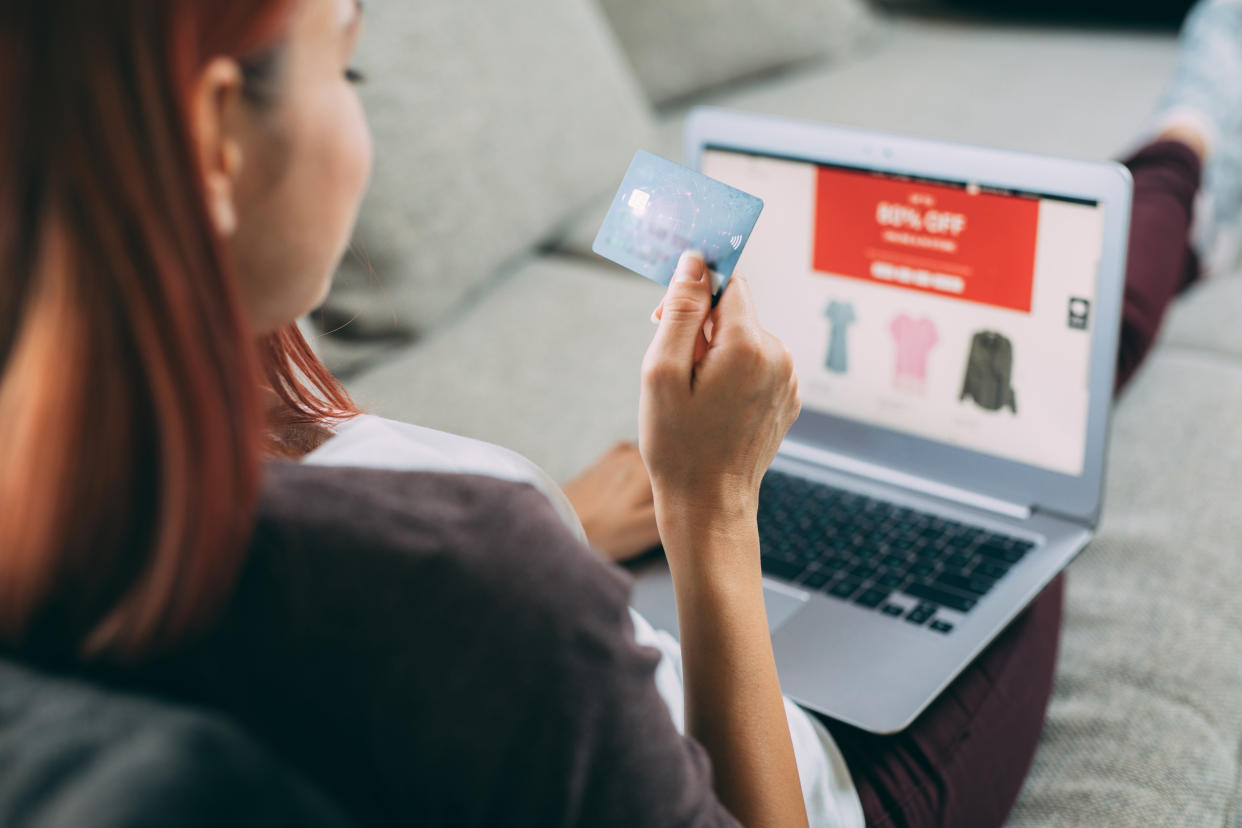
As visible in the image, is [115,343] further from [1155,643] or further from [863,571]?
[1155,643]

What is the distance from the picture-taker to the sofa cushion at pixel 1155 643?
0.76m

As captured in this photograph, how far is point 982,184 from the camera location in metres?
0.87

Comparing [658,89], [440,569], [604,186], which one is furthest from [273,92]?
[658,89]

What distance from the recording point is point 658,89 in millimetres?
1963

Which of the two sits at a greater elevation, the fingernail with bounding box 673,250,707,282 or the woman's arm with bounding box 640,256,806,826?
the fingernail with bounding box 673,250,707,282

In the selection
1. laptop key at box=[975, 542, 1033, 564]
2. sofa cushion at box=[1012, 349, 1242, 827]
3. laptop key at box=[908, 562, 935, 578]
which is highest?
laptop key at box=[975, 542, 1033, 564]

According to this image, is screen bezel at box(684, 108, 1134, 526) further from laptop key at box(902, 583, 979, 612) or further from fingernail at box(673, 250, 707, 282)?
fingernail at box(673, 250, 707, 282)

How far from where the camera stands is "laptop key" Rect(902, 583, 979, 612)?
2.69 feet

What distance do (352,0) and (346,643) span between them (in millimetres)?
299

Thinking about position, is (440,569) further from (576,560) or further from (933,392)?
(933,392)

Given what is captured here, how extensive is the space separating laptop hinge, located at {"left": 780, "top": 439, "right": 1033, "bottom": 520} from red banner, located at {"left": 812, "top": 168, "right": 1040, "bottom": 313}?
0.18 m

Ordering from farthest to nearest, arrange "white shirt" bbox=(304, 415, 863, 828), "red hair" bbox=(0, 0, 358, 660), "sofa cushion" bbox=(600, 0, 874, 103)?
1. "sofa cushion" bbox=(600, 0, 874, 103)
2. "white shirt" bbox=(304, 415, 863, 828)
3. "red hair" bbox=(0, 0, 358, 660)

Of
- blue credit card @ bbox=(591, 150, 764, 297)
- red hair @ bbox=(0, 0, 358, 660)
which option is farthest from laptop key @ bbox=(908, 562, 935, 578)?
red hair @ bbox=(0, 0, 358, 660)

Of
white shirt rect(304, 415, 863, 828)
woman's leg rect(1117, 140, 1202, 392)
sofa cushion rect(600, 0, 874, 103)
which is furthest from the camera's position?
sofa cushion rect(600, 0, 874, 103)
